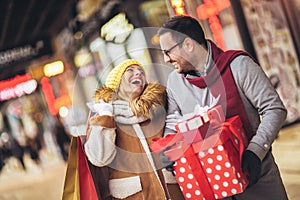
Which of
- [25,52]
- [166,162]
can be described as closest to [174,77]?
[166,162]

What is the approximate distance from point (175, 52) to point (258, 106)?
378 millimetres

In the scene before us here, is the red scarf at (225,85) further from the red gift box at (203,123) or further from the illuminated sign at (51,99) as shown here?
the illuminated sign at (51,99)

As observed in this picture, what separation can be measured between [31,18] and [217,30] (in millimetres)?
7486

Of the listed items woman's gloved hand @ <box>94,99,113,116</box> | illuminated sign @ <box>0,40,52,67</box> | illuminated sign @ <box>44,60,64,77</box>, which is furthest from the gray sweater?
illuminated sign @ <box>44,60,64,77</box>

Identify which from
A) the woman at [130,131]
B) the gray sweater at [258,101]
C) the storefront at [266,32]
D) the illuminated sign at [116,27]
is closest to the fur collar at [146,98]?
the woman at [130,131]

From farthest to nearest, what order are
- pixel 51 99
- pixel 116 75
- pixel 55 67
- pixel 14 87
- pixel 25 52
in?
pixel 51 99
pixel 14 87
pixel 55 67
pixel 25 52
pixel 116 75

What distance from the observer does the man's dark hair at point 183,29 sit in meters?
1.65

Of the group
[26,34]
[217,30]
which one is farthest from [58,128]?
[217,30]

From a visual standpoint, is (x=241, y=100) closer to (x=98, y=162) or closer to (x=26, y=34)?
(x=98, y=162)

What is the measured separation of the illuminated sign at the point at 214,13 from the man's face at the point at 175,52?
390 centimetres

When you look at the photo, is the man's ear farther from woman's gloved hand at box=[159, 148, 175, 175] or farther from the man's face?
woman's gloved hand at box=[159, 148, 175, 175]

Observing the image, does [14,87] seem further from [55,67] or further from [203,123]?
[203,123]

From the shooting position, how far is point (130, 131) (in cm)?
187

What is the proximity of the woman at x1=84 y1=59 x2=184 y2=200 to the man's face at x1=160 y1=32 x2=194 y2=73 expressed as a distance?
190 mm
